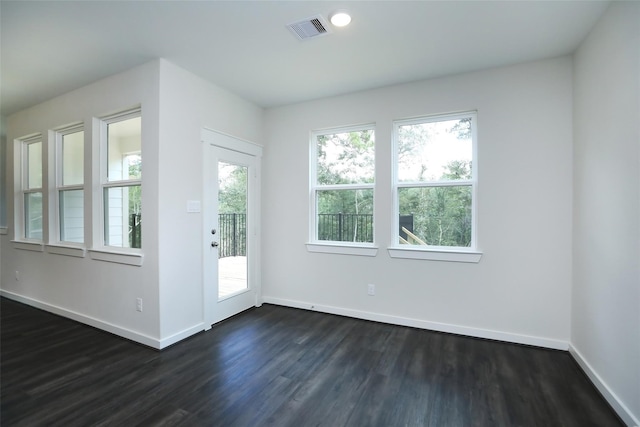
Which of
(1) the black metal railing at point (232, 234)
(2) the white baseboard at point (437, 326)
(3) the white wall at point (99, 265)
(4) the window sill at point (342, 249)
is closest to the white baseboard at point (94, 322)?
(3) the white wall at point (99, 265)

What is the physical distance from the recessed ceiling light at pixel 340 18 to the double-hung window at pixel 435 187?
4.76ft

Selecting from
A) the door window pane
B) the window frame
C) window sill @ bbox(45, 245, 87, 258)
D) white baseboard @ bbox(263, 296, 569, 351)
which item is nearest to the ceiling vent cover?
the door window pane

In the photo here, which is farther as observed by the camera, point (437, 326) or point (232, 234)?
point (232, 234)

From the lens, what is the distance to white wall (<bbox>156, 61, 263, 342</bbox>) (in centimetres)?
282

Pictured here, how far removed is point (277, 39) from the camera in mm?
2467

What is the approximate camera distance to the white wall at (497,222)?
A: 276 cm

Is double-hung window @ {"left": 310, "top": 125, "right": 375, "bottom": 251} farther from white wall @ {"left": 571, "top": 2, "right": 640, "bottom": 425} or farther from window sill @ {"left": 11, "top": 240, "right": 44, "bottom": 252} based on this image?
window sill @ {"left": 11, "top": 240, "right": 44, "bottom": 252}

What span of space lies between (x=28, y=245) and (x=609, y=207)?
20.9ft

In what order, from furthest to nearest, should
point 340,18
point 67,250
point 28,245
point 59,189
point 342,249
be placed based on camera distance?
point 28,245
point 59,189
point 342,249
point 67,250
point 340,18

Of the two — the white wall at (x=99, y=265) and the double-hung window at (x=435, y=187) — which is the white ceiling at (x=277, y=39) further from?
the double-hung window at (x=435, y=187)

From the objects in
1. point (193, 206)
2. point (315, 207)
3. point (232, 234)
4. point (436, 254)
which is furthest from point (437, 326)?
point (193, 206)

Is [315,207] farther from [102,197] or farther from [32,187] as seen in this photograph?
[32,187]

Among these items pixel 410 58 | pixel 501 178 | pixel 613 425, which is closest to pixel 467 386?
pixel 613 425

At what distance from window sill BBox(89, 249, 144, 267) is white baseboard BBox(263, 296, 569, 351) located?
1822mm
